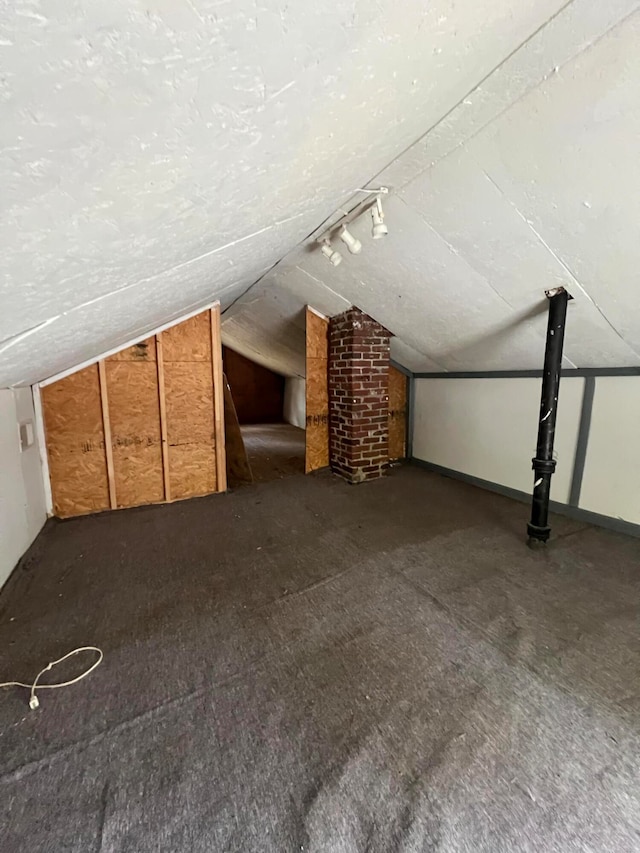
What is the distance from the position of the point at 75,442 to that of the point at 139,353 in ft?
3.11

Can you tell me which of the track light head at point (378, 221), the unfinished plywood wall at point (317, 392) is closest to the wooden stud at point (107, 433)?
the unfinished plywood wall at point (317, 392)

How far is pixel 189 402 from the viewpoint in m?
3.43

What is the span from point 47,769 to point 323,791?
0.87 metres

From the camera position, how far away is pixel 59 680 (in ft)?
4.71

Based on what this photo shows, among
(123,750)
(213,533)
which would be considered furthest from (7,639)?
(213,533)

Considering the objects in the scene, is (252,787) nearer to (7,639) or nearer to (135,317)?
(7,639)

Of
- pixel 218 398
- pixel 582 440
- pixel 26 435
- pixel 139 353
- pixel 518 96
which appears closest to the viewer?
pixel 518 96

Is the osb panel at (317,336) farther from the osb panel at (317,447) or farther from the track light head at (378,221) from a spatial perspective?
the track light head at (378,221)

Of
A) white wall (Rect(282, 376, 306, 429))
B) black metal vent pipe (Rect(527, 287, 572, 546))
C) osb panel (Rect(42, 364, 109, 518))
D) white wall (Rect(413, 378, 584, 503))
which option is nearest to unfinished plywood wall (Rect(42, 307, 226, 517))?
osb panel (Rect(42, 364, 109, 518))

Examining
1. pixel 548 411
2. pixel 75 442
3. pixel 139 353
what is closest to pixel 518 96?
pixel 548 411

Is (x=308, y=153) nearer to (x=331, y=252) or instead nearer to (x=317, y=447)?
(x=331, y=252)

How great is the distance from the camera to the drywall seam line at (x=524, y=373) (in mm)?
2625

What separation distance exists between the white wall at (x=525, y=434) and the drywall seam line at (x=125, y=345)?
A: 278cm

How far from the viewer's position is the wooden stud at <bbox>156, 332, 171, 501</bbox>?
3.22 m
